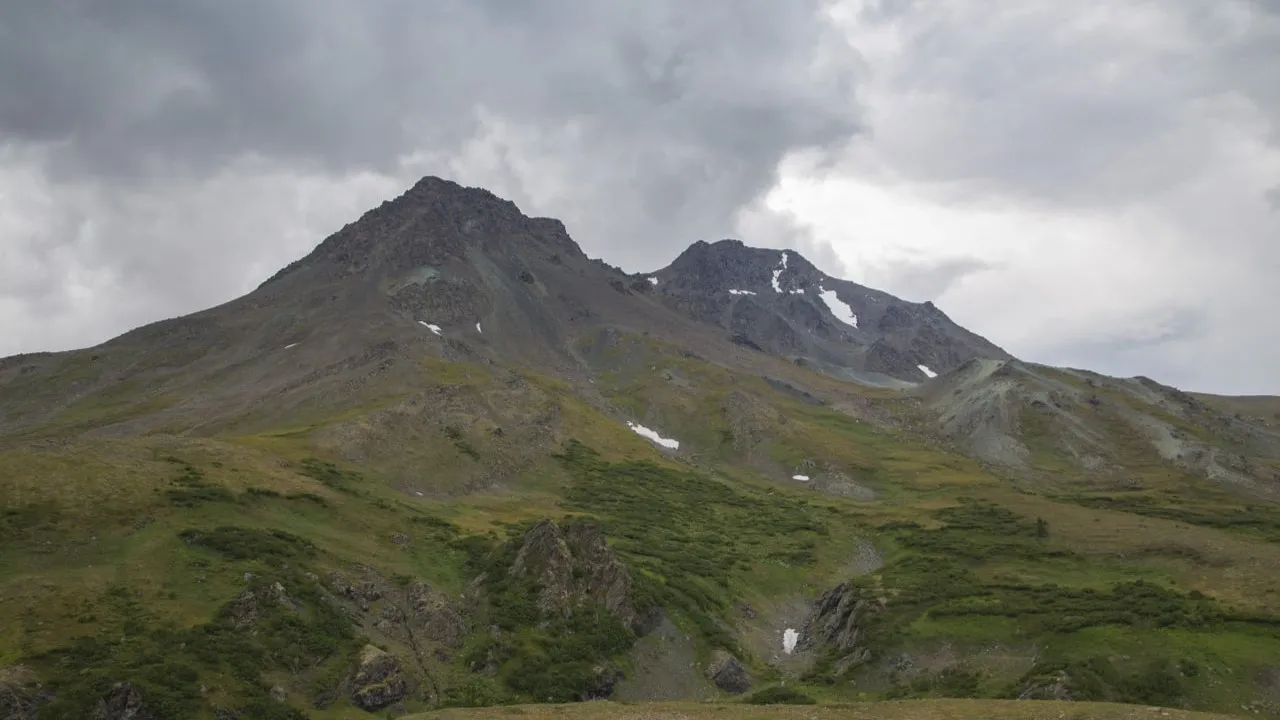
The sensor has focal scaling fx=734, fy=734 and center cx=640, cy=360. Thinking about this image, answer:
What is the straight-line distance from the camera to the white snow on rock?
17839 cm

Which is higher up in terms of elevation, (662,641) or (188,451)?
(188,451)

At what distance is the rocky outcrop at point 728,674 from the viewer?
5509 cm

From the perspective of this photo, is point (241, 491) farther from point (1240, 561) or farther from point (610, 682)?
point (1240, 561)

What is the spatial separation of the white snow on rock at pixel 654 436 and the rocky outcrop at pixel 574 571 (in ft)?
360

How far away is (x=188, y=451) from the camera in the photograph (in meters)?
73.8

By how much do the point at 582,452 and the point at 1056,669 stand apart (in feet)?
337

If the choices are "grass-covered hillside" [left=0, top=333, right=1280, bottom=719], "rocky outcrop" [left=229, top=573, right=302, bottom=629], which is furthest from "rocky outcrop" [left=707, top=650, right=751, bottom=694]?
"rocky outcrop" [left=229, top=573, right=302, bottom=629]

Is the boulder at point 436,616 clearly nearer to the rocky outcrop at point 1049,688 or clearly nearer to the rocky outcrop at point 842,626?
the rocky outcrop at point 842,626

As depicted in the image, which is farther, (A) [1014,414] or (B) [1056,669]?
(A) [1014,414]

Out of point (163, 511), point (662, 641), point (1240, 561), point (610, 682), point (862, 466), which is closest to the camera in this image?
point (610, 682)

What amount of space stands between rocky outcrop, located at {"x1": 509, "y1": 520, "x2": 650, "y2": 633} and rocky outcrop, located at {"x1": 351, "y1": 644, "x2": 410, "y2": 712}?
15301 mm

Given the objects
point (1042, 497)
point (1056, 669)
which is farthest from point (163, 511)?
point (1042, 497)

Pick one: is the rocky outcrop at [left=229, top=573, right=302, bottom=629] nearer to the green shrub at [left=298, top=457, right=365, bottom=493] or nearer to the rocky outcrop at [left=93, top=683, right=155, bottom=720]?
the rocky outcrop at [left=93, top=683, right=155, bottom=720]

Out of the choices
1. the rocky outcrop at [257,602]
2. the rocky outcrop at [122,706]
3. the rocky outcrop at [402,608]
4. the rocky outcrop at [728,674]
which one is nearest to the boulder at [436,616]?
the rocky outcrop at [402,608]
